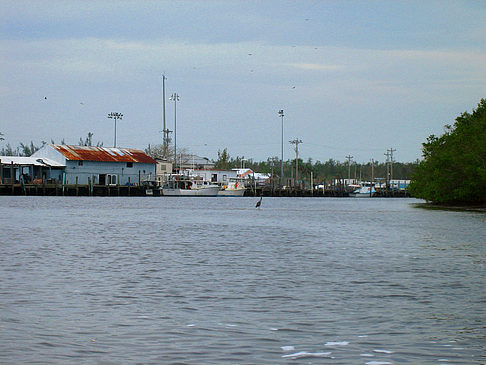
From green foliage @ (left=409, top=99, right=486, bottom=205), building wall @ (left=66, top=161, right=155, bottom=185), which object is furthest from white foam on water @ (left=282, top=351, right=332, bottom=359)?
building wall @ (left=66, top=161, right=155, bottom=185)

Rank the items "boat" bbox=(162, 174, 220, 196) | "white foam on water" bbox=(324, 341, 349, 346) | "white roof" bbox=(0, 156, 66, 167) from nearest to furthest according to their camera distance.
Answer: "white foam on water" bbox=(324, 341, 349, 346), "white roof" bbox=(0, 156, 66, 167), "boat" bbox=(162, 174, 220, 196)

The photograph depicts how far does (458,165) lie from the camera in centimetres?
7031

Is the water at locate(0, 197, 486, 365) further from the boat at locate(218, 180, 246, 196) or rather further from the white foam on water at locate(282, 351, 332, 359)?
the boat at locate(218, 180, 246, 196)

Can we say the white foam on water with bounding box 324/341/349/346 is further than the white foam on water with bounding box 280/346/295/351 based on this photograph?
Yes

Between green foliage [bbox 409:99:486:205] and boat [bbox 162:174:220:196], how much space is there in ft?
171

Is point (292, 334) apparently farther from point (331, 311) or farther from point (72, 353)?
point (72, 353)

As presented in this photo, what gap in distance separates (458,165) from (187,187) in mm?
71338

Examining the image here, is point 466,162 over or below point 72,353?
over

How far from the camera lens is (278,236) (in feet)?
115

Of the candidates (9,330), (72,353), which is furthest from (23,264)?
(72,353)

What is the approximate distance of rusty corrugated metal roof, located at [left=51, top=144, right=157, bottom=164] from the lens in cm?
11925

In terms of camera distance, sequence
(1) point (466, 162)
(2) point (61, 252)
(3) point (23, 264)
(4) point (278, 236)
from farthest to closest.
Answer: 1. (1) point (466, 162)
2. (4) point (278, 236)
3. (2) point (61, 252)
4. (3) point (23, 264)

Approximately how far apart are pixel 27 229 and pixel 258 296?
80.9 feet

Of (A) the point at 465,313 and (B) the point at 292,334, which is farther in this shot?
(A) the point at 465,313
